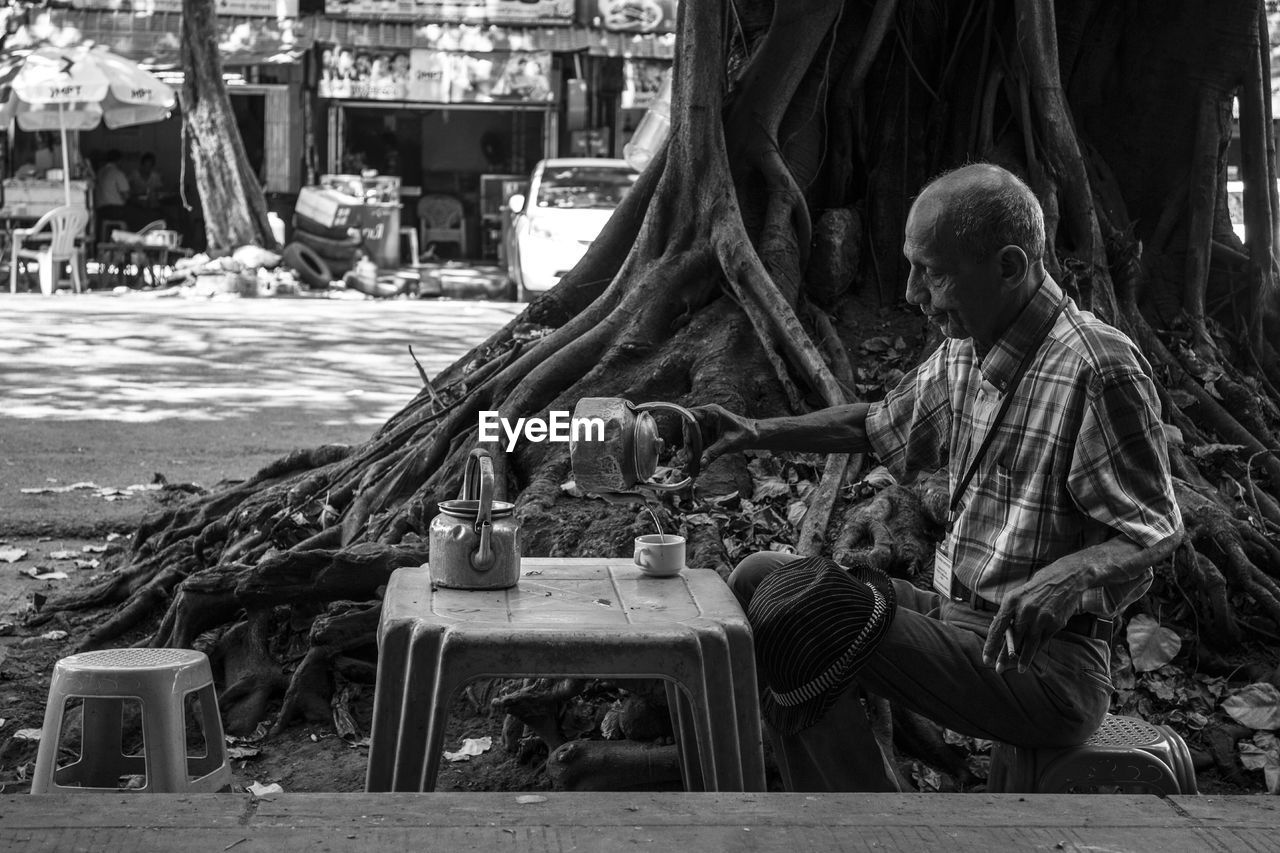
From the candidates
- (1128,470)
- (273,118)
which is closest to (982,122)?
(1128,470)

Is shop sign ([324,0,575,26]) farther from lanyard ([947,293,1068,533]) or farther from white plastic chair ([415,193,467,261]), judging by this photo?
lanyard ([947,293,1068,533])

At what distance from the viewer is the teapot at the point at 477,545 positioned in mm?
3164

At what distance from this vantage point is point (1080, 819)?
106 inches

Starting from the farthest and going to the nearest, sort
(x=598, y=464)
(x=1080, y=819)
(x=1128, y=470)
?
1. (x=598, y=464)
2. (x=1128, y=470)
3. (x=1080, y=819)

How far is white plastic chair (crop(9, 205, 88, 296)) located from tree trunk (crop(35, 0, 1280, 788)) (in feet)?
42.3

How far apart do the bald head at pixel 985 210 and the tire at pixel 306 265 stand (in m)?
17.1

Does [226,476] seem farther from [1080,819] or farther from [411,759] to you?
[1080,819]

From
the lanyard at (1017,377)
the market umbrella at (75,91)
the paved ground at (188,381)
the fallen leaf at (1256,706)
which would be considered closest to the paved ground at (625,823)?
the lanyard at (1017,377)

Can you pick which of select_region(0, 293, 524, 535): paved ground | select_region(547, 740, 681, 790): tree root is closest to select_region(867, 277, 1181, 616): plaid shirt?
select_region(547, 740, 681, 790): tree root

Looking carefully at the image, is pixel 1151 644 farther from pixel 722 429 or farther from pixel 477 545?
pixel 477 545

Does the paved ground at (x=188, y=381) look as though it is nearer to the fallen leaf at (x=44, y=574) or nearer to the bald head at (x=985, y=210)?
the fallen leaf at (x=44, y=574)

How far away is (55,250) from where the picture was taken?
59.7 feet

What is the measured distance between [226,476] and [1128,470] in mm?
5995

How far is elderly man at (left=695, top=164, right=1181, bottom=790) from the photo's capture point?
9.40 ft
